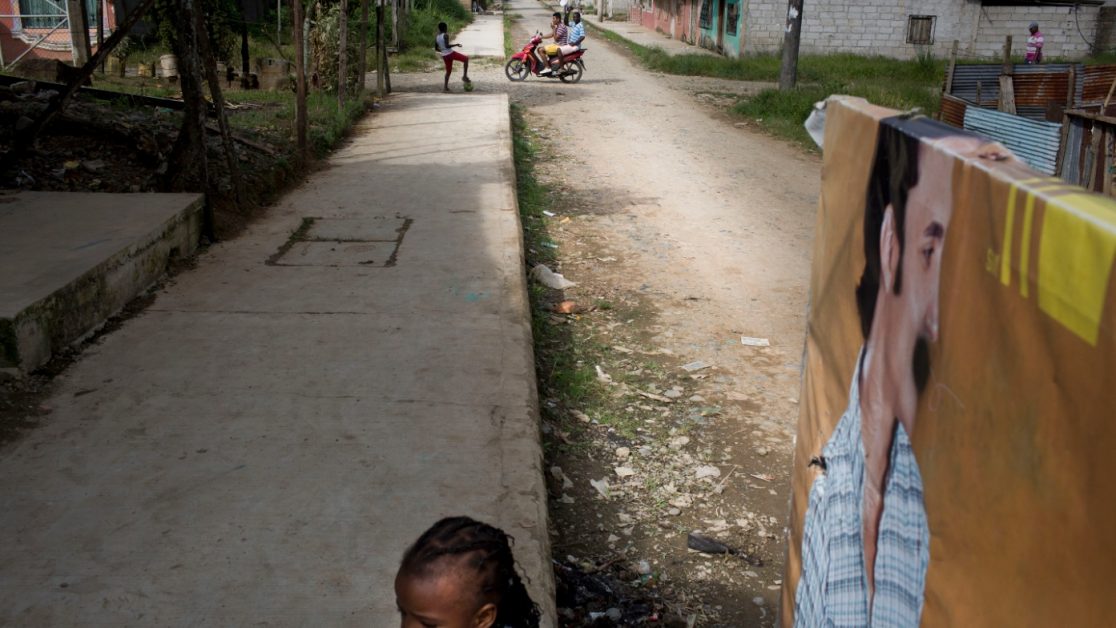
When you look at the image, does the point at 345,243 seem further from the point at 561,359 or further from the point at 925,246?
the point at 925,246

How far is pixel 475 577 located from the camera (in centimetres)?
186

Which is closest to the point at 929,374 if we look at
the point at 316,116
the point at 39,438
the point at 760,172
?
the point at 39,438

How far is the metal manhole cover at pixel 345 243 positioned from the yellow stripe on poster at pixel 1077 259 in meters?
4.97

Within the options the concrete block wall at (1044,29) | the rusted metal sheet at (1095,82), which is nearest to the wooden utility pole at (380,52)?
the rusted metal sheet at (1095,82)

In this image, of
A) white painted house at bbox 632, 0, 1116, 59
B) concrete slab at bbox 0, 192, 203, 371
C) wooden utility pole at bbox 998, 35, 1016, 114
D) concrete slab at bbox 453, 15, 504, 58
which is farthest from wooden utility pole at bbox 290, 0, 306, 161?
white painted house at bbox 632, 0, 1116, 59

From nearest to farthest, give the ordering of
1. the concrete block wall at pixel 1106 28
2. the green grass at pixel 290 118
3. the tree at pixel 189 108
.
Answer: the tree at pixel 189 108
the green grass at pixel 290 118
the concrete block wall at pixel 1106 28

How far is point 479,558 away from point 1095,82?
1129 cm

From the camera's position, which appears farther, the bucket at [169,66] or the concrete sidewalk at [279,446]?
the bucket at [169,66]

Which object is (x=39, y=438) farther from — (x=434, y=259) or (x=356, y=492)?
(x=434, y=259)

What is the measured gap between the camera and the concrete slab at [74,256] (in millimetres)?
4016

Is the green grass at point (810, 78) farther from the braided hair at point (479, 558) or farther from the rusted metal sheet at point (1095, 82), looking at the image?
the braided hair at point (479, 558)

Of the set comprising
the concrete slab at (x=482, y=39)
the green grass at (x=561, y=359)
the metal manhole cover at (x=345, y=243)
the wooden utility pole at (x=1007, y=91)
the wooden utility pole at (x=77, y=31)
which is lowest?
the green grass at (x=561, y=359)

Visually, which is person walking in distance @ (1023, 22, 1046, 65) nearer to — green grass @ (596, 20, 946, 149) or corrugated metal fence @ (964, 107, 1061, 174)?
green grass @ (596, 20, 946, 149)

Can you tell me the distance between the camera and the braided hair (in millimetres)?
1858
